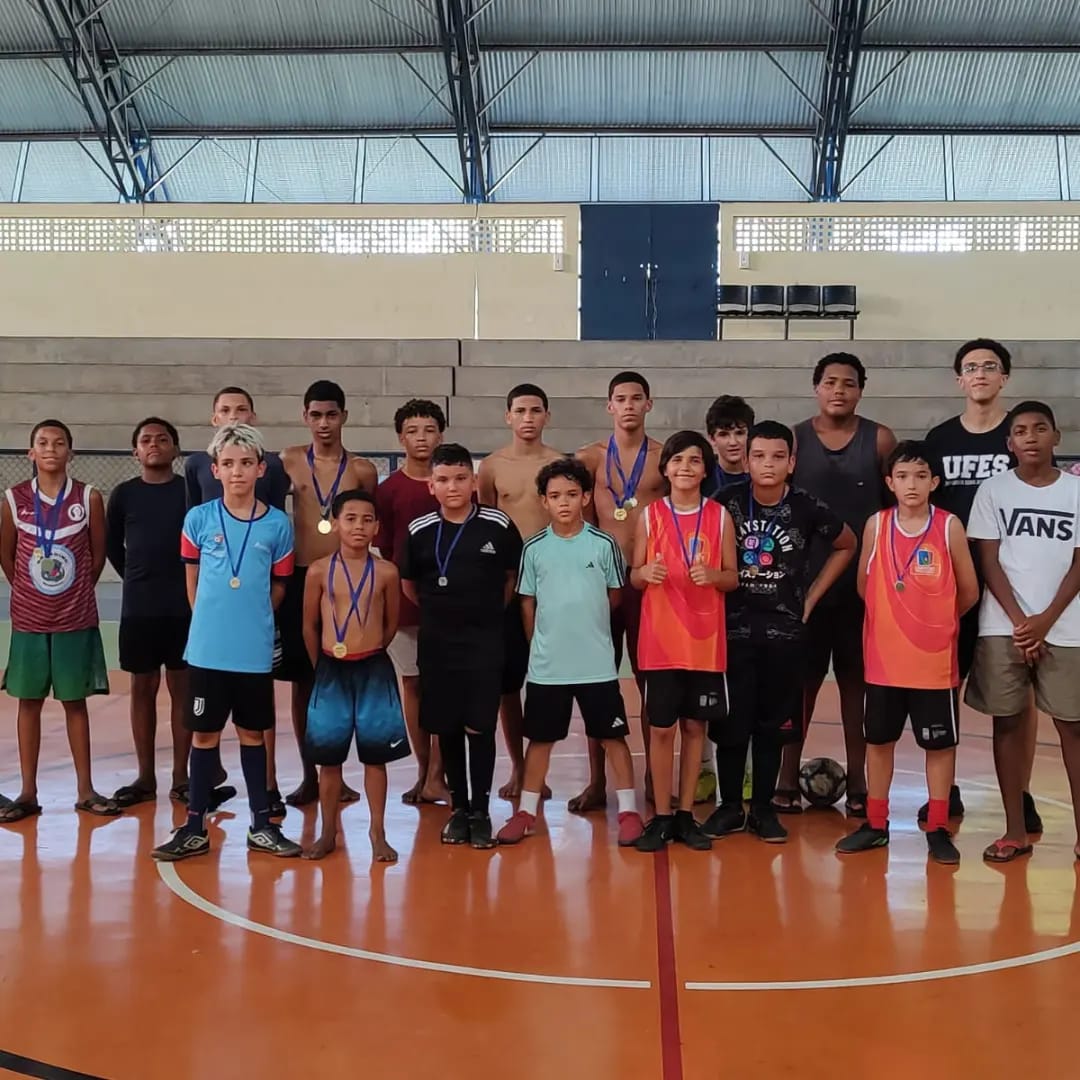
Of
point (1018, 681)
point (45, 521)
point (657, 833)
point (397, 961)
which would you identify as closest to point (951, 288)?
point (1018, 681)

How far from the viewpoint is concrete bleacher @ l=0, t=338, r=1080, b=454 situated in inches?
507

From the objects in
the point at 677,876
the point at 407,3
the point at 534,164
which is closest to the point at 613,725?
the point at 677,876

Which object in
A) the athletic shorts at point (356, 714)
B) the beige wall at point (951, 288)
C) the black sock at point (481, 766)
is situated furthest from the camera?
the beige wall at point (951, 288)

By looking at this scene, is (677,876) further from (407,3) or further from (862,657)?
(407,3)

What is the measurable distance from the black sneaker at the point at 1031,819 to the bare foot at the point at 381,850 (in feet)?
8.43

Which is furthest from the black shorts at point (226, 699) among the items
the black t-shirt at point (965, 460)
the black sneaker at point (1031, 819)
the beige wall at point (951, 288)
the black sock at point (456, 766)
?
the beige wall at point (951, 288)

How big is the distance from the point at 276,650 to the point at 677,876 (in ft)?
6.34

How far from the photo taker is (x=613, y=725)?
14.8 ft

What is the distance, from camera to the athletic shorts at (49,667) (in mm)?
4816

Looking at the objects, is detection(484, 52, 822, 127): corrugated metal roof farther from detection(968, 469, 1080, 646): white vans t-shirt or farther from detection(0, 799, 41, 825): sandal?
detection(0, 799, 41, 825): sandal

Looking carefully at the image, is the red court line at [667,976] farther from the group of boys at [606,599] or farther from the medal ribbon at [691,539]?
the medal ribbon at [691,539]

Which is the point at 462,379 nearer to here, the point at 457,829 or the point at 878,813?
the point at 457,829

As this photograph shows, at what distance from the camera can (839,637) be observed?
194 inches

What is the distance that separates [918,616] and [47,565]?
3.60 metres
